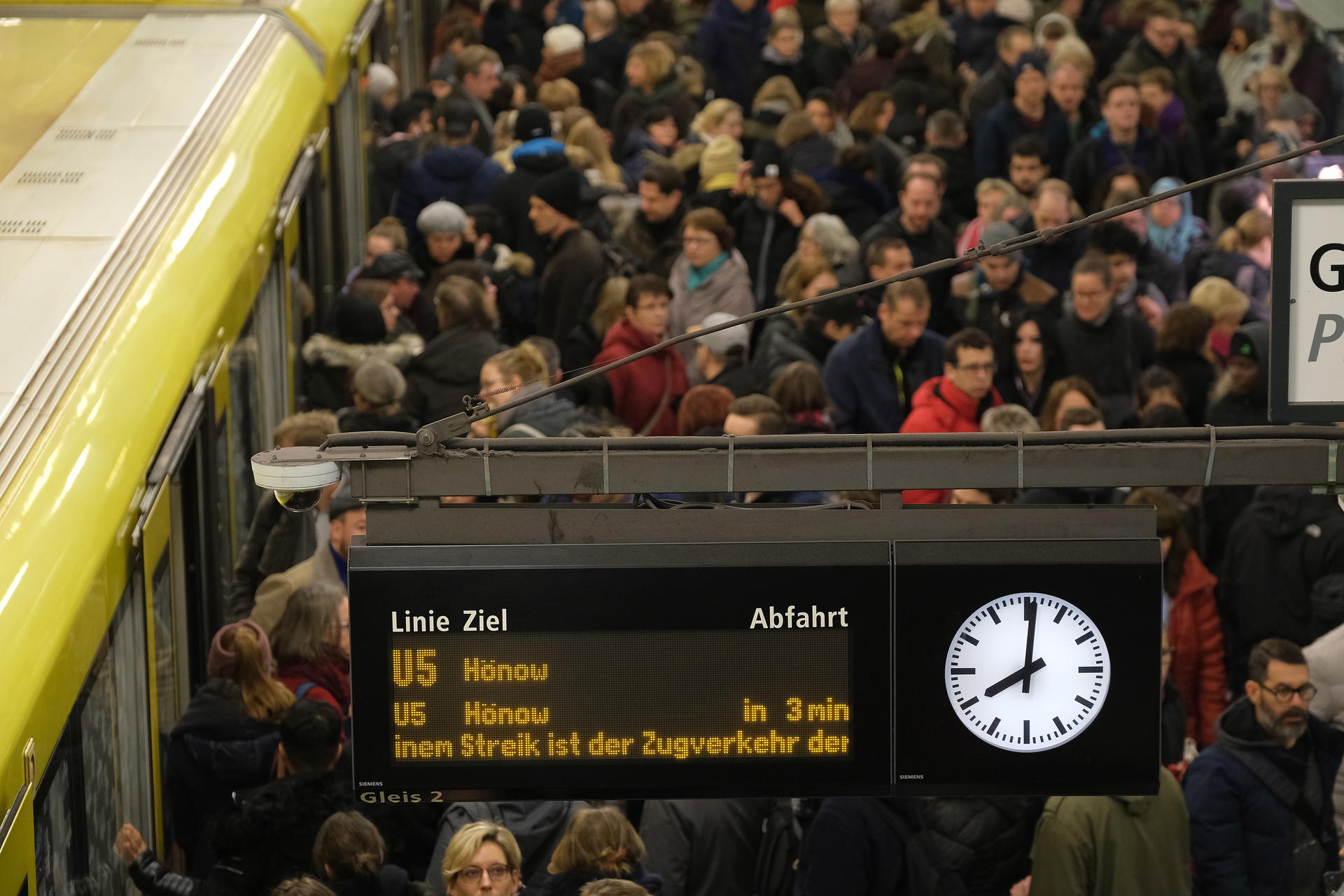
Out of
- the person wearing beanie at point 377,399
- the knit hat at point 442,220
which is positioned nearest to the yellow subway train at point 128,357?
the person wearing beanie at point 377,399

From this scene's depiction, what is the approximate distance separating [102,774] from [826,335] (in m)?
4.77

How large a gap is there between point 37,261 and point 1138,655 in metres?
3.97

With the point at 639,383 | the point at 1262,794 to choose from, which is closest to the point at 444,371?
the point at 639,383

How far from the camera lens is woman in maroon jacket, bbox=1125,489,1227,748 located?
26.1 feet

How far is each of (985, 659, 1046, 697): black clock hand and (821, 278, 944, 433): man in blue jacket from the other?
443 centimetres

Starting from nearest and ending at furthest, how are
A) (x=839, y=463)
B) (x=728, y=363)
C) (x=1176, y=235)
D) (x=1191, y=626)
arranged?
(x=839, y=463)
(x=1191, y=626)
(x=728, y=363)
(x=1176, y=235)

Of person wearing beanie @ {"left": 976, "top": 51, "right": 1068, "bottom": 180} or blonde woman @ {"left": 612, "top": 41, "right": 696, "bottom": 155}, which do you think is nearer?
person wearing beanie @ {"left": 976, "top": 51, "right": 1068, "bottom": 180}

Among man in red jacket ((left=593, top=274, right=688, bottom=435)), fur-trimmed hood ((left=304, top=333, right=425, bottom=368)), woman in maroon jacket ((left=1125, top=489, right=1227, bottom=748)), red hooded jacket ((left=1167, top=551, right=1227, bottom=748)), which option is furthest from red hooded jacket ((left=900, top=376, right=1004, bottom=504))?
fur-trimmed hood ((left=304, top=333, right=425, bottom=368))

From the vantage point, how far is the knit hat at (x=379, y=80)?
1309 centimetres

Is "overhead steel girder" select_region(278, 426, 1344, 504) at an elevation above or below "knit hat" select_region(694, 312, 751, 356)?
below

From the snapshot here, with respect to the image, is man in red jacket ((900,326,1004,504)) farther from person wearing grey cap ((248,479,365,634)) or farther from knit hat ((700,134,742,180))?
knit hat ((700,134,742,180))

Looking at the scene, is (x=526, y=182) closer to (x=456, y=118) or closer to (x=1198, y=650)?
(x=456, y=118)

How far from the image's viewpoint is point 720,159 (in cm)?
1177

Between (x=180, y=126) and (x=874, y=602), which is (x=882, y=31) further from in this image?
(x=874, y=602)
